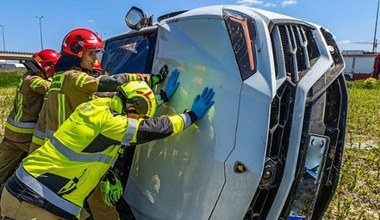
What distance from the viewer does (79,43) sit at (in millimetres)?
3492

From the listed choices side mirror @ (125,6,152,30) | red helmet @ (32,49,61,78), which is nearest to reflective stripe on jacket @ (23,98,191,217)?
side mirror @ (125,6,152,30)

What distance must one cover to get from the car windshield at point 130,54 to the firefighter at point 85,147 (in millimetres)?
767

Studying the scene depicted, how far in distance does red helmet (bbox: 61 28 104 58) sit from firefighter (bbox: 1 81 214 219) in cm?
83

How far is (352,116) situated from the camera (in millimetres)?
9758

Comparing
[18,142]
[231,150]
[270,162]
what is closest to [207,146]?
[231,150]

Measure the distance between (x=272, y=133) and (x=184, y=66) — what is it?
866mm

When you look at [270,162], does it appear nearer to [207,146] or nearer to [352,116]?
[207,146]

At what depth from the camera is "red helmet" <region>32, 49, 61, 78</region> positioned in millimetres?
4711

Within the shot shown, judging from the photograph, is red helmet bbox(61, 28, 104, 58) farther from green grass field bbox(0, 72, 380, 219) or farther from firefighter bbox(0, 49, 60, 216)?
green grass field bbox(0, 72, 380, 219)

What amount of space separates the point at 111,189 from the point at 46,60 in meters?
2.16

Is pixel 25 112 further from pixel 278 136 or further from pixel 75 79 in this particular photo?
pixel 278 136

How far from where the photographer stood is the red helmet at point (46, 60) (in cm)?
471

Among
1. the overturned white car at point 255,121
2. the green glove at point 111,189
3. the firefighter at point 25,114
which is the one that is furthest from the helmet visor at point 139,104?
the firefighter at point 25,114

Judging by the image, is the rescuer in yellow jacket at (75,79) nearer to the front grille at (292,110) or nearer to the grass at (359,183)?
the front grille at (292,110)
